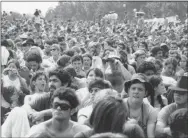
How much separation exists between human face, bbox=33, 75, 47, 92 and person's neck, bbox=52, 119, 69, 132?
1.76 meters

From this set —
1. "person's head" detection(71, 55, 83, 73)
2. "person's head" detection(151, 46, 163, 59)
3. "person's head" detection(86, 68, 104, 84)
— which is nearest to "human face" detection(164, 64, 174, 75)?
"person's head" detection(71, 55, 83, 73)

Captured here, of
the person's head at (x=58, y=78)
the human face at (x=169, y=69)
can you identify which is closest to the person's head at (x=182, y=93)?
the person's head at (x=58, y=78)

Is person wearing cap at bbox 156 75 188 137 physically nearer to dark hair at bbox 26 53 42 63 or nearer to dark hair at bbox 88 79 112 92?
dark hair at bbox 88 79 112 92

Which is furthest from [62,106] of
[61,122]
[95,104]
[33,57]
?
[33,57]

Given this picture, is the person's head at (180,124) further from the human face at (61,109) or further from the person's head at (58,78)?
the person's head at (58,78)

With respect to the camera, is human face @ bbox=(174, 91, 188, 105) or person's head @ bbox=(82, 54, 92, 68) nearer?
human face @ bbox=(174, 91, 188, 105)

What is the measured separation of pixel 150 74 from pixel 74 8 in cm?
5966

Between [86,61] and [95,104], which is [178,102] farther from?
[86,61]

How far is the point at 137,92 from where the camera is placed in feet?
13.7

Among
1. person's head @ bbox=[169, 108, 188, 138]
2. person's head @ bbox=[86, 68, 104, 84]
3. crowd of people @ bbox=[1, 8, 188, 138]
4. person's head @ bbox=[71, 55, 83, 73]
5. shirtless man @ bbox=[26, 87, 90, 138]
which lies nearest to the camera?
crowd of people @ bbox=[1, 8, 188, 138]

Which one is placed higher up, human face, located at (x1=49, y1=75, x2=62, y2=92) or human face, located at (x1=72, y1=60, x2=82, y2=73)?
human face, located at (x1=72, y1=60, x2=82, y2=73)

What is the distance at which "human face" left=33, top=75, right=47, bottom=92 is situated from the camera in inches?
207

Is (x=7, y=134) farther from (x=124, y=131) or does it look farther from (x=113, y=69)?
(x=113, y=69)

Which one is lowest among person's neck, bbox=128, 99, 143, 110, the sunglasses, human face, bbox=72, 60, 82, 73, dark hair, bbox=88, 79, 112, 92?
person's neck, bbox=128, 99, 143, 110
